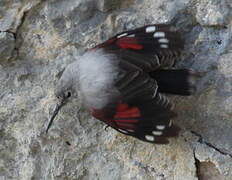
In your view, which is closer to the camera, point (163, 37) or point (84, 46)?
point (163, 37)

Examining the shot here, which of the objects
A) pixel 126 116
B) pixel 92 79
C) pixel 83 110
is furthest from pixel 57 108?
pixel 126 116

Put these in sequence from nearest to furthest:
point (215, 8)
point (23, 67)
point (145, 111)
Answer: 1. point (145, 111)
2. point (215, 8)
3. point (23, 67)

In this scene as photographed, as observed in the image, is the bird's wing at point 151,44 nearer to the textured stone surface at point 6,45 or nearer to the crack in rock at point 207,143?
the crack in rock at point 207,143

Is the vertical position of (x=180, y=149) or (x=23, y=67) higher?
(x=23, y=67)

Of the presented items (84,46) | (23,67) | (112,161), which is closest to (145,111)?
(112,161)

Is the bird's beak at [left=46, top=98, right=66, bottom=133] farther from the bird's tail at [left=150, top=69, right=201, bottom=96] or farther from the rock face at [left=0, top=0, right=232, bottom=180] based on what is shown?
the bird's tail at [left=150, top=69, right=201, bottom=96]

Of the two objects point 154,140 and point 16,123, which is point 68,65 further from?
point 154,140

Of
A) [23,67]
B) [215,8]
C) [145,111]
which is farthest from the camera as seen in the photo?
[23,67]

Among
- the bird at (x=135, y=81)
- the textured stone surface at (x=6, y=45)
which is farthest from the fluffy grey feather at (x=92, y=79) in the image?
the textured stone surface at (x=6, y=45)

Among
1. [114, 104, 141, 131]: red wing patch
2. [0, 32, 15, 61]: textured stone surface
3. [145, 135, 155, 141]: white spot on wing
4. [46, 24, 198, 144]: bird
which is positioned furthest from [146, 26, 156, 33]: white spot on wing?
[0, 32, 15, 61]: textured stone surface
